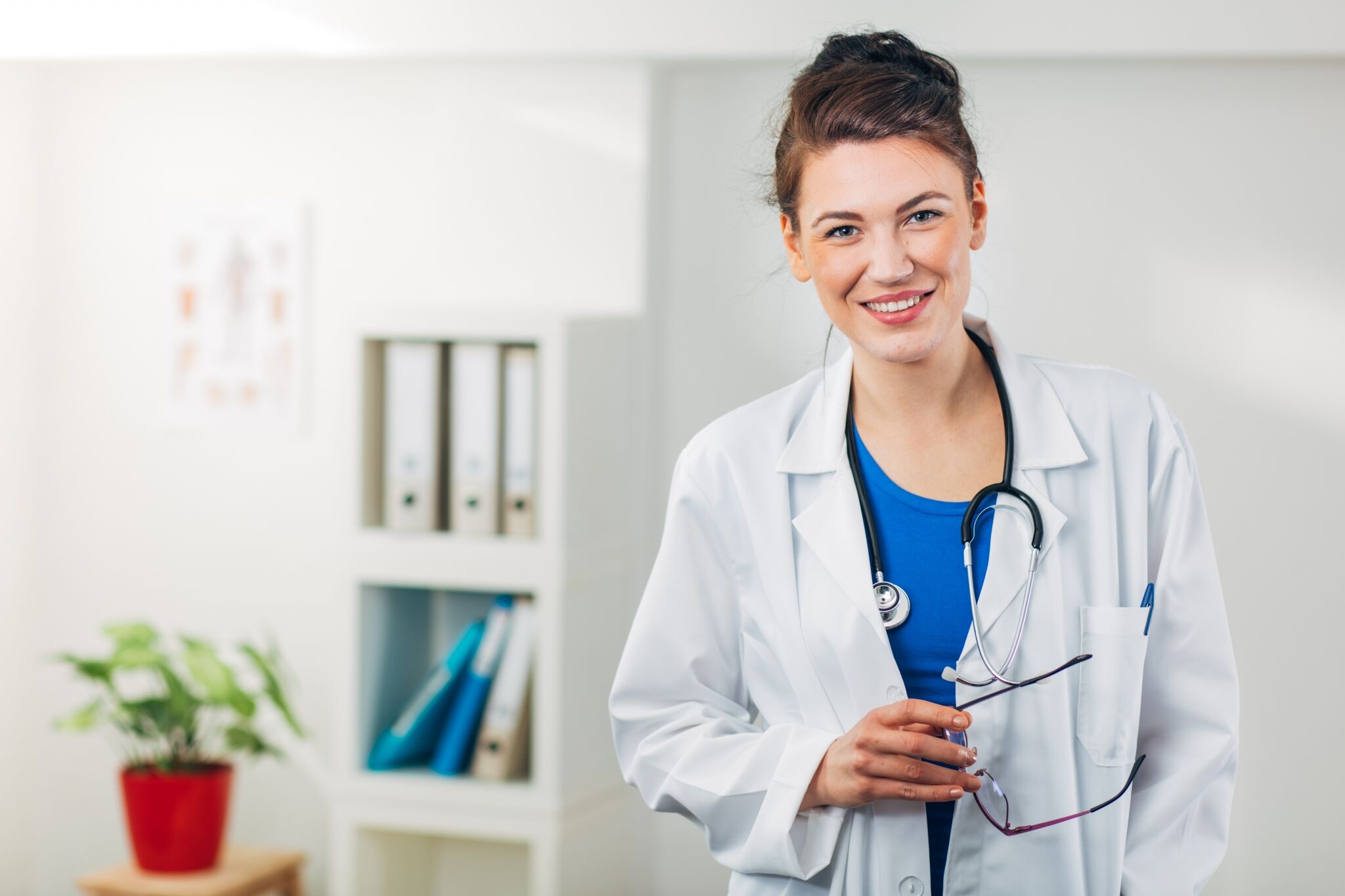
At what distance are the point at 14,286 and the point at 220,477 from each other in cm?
61

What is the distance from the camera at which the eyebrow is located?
4.31ft

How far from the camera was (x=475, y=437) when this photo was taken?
2357 millimetres

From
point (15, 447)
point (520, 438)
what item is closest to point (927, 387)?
point (520, 438)

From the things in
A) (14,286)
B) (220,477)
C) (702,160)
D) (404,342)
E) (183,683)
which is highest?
(702,160)

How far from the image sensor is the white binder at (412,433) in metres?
2.37

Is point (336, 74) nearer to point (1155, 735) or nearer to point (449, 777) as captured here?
point (449, 777)

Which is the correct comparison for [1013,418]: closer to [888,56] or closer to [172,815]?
[888,56]

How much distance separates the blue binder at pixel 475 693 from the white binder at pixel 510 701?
2 centimetres

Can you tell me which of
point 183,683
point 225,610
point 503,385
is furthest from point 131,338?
point 503,385

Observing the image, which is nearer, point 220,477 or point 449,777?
point 449,777

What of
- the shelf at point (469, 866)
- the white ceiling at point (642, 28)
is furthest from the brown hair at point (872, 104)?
the shelf at point (469, 866)

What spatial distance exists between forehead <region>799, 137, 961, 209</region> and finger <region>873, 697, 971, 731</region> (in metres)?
0.49

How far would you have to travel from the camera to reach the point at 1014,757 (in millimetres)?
1331

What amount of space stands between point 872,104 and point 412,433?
1280 millimetres
